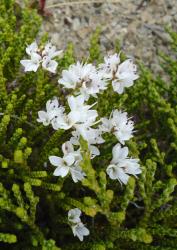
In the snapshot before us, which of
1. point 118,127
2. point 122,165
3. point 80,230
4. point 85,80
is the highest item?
point 85,80

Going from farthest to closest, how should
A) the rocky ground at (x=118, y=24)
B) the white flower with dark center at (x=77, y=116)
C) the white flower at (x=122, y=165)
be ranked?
1. the rocky ground at (x=118, y=24)
2. the white flower at (x=122, y=165)
3. the white flower with dark center at (x=77, y=116)

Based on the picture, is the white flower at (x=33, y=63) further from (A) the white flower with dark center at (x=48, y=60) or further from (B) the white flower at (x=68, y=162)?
(B) the white flower at (x=68, y=162)

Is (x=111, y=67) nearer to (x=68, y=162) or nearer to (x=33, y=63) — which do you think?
(x=33, y=63)

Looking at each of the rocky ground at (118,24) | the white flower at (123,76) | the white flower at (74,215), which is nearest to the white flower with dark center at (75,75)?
the white flower at (123,76)

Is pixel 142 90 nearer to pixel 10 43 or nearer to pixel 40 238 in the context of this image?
pixel 10 43

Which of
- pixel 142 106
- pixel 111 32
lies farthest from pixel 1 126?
pixel 111 32

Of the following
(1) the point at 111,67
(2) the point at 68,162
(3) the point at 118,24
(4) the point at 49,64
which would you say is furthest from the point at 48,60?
(3) the point at 118,24

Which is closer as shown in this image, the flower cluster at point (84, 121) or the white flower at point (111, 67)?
the flower cluster at point (84, 121)

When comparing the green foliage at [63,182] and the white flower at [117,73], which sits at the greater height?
the white flower at [117,73]
